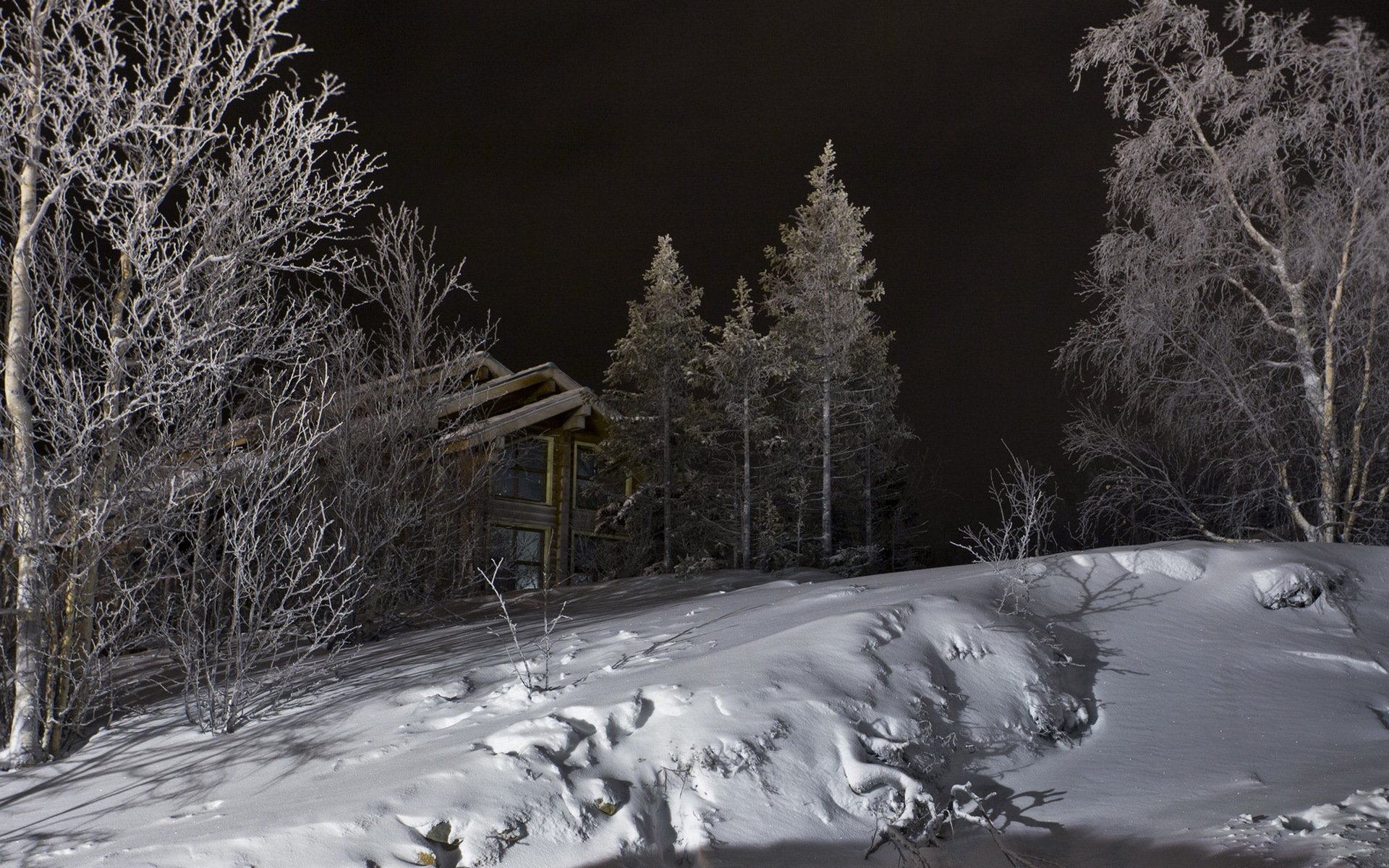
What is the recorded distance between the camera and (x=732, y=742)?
6.09m

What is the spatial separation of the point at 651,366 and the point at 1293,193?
1332 centimetres

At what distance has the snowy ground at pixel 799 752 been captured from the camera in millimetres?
5461

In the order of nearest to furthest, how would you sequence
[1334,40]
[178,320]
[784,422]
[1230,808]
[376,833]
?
[376,833], [1230,808], [178,320], [1334,40], [784,422]

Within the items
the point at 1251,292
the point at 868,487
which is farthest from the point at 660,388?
the point at 1251,292

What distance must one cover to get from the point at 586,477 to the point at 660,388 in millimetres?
3104

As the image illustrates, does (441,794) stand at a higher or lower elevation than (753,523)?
lower

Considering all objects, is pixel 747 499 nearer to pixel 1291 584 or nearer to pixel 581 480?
pixel 581 480

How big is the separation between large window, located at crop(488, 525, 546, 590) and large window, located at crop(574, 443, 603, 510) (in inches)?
57.8

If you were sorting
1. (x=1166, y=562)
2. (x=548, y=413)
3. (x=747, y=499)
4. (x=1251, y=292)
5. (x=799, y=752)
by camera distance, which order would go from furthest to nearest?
(x=747, y=499) → (x=548, y=413) → (x=1251, y=292) → (x=1166, y=562) → (x=799, y=752)

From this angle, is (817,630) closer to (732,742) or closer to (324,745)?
(732,742)

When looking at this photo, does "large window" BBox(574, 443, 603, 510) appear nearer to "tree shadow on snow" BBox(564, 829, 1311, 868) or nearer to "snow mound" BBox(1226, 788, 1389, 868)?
"tree shadow on snow" BBox(564, 829, 1311, 868)

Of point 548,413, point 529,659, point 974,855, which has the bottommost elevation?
point 974,855

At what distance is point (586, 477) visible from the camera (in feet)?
81.5

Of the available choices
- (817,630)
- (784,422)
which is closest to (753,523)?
(784,422)
